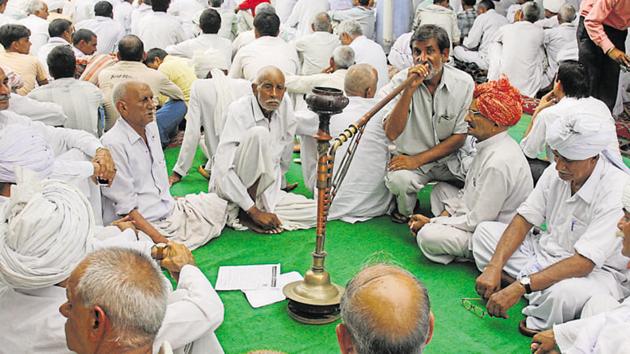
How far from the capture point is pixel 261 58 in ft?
19.5

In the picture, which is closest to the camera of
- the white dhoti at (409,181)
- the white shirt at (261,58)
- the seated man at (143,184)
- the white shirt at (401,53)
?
the seated man at (143,184)

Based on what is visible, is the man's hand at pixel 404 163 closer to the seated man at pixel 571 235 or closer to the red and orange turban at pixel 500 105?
the red and orange turban at pixel 500 105

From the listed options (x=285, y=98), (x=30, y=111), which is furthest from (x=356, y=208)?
(x=30, y=111)

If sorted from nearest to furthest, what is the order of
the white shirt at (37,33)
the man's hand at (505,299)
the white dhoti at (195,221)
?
the man's hand at (505,299)
the white dhoti at (195,221)
the white shirt at (37,33)

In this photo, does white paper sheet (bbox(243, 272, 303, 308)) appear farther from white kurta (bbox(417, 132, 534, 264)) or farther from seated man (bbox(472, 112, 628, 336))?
seated man (bbox(472, 112, 628, 336))

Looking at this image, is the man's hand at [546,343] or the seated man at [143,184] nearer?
the man's hand at [546,343]

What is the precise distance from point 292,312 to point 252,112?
4.95 feet

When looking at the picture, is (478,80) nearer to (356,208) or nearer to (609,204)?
(356,208)

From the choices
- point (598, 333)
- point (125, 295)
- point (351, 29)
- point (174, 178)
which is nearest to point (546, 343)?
point (598, 333)

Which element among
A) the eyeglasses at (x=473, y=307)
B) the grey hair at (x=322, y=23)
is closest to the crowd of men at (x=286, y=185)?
the eyeglasses at (x=473, y=307)

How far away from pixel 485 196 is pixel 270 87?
147 centimetres

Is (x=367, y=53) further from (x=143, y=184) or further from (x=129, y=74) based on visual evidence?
(x=143, y=184)

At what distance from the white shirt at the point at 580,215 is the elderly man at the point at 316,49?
380cm

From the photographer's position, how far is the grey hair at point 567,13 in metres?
7.88
